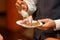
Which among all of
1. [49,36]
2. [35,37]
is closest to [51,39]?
[49,36]

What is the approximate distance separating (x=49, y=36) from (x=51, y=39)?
72 mm

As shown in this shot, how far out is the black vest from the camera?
0.94 m

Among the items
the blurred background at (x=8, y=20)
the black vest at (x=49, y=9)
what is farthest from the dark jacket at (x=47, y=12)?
the blurred background at (x=8, y=20)

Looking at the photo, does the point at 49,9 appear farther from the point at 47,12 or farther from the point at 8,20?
the point at 8,20

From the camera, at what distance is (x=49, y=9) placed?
962mm

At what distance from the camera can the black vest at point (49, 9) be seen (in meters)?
0.94

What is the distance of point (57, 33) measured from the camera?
3.14 ft

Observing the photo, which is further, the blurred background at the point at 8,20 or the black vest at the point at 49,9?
the blurred background at the point at 8,20

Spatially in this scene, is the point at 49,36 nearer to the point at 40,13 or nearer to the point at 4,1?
the point at 40,13

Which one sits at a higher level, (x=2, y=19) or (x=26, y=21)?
(x=26, y=21)

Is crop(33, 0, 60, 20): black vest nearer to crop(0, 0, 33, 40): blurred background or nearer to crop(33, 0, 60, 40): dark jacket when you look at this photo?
crop(33, 0, 60, 40): dark jacket

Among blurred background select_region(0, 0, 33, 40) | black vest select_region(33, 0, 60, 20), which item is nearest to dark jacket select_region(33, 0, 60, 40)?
black vest select_region(33, 0, 60, 20)

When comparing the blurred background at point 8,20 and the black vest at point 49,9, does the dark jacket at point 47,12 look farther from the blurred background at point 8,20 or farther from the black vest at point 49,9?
the blurred background at point 8,20

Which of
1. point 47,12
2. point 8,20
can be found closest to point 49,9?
point 47,12
